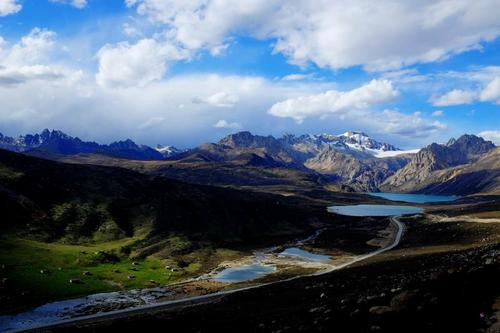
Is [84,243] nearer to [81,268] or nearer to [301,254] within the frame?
[81,268]

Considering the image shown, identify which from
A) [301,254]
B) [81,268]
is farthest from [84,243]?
[301,254]

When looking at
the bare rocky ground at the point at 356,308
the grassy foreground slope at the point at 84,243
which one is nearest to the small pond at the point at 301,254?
the grassy foreground slope at the point at 84,243

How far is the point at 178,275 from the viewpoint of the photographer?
430 ft

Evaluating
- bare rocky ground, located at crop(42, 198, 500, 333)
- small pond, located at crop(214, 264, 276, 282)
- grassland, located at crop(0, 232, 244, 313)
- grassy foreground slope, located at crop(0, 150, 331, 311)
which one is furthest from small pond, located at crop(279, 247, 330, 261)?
bare rocky ground, located at crop(42, 198, 500, 333)

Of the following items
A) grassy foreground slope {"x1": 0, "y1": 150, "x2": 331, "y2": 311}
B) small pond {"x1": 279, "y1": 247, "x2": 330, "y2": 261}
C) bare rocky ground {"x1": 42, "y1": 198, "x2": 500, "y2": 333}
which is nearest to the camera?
bare rocky ground {"x1": 42, "y1": 198, "x2": 500, "y2": 333}

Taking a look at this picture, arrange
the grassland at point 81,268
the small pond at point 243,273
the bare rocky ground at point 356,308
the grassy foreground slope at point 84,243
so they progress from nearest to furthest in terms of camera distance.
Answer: the bare rocky ground at point 356,308
the grassland at point 81,268
the grassy foreground slope at point 84,243
the small pond at point 243,273

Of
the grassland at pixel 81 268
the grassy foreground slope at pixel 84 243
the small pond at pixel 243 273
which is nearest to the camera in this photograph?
the grassland at pixel 81 268

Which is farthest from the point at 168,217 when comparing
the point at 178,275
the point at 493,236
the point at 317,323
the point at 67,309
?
the point at 317,323

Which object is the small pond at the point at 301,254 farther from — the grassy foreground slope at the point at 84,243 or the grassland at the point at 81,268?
the grassland at the point at 81,268

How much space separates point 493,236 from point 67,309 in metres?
133

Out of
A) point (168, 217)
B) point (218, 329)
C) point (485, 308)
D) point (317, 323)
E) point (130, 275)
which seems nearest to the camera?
point (485, 308)

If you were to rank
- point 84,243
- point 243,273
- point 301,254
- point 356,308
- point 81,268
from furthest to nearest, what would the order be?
point 301,254
point 84,243
point 243,273
point 81,268
point 356,308

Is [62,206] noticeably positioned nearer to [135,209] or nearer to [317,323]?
[135,209]

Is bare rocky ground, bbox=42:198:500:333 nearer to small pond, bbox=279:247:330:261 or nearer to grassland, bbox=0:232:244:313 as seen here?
grassland, bbox=0:232:244:313
